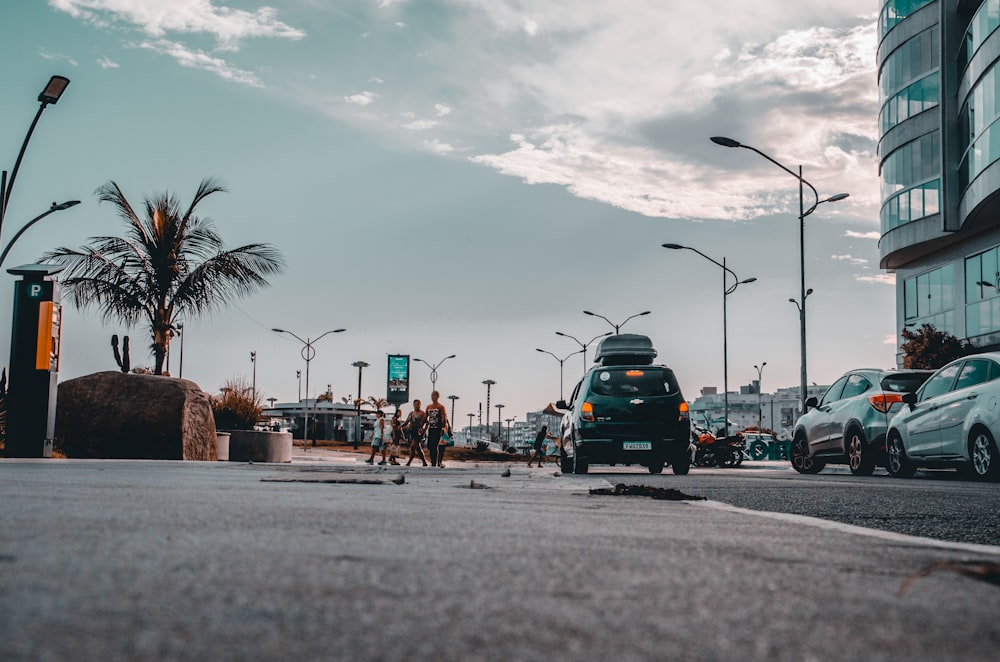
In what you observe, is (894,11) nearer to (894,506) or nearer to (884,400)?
(884,400)

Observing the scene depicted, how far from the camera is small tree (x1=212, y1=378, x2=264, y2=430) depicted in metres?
28.7

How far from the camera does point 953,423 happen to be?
13.0m

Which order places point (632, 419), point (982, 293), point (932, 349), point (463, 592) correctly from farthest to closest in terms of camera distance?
point (982, 293), point (932, 349), point (632, 419), point (463, 592)

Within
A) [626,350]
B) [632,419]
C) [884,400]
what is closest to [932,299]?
[626,350]

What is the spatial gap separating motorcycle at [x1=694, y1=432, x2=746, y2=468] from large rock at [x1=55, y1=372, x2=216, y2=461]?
15672 mm

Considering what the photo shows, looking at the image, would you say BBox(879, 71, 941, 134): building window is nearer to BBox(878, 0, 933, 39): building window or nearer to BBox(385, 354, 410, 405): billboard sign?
BBox(878, 0, 933, 39): building window

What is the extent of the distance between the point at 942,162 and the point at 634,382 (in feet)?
92.6

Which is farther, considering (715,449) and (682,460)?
(715,449)

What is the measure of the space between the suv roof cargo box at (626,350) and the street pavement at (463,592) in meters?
26.4

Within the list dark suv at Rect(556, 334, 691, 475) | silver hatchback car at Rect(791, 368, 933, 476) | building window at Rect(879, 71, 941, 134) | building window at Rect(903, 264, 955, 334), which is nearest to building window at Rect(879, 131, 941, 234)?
building window at Rect(879, 71, 941, 134)

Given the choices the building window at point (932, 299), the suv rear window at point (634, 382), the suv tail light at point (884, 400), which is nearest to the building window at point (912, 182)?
the building window at point (932, 299)

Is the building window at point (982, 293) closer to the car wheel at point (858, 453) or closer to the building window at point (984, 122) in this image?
the building window at point (984, 122)

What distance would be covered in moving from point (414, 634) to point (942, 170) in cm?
4236

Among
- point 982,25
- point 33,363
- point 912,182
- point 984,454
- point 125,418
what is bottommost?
point 984,454
